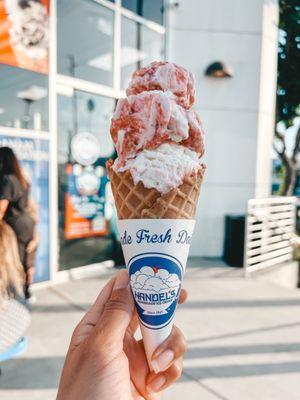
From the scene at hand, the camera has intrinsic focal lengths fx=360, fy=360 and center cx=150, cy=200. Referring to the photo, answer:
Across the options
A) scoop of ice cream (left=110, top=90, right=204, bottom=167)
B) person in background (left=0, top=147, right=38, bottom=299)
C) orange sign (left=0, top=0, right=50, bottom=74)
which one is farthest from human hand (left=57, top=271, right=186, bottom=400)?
orange sign (left=0, top=0, right=50, bottom=74)

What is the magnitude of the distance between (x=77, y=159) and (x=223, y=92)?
370 cm

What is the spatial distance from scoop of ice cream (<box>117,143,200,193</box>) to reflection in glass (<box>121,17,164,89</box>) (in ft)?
17.9

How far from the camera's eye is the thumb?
1628 millimetres

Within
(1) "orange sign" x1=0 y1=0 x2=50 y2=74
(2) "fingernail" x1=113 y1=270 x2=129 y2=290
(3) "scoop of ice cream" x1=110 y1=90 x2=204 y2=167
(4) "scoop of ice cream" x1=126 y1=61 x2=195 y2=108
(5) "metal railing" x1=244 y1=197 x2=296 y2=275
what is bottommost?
(5) "metal railing" x1=244 y1=197 x2=296 y2=275

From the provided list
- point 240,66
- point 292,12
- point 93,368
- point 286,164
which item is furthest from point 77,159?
point 286,164

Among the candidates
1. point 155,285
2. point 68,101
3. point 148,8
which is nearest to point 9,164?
point 68,101

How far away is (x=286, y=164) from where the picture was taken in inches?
614

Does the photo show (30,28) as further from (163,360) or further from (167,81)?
(163,360)

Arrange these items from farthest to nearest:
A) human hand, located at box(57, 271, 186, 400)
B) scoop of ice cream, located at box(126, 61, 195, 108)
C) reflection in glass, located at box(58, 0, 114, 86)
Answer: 1. reflection in glass, located at box(58, 0, 114, 86)
2. scoop of ice cream, located at box(126, 61, 195, 108)
3. human hand, located at box(57, 271, 186, 400)

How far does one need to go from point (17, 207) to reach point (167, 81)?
3.07 m

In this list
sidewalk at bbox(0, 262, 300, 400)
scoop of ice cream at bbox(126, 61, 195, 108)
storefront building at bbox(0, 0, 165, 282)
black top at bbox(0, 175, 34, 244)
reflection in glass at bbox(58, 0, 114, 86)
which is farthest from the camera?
reflection in glass at bbox(58, 0, 114, 86)

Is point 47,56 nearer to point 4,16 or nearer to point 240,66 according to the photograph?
point 4,16

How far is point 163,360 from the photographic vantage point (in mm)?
1773

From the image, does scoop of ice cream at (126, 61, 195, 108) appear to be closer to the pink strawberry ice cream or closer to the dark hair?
the pink strawberry ice cream
